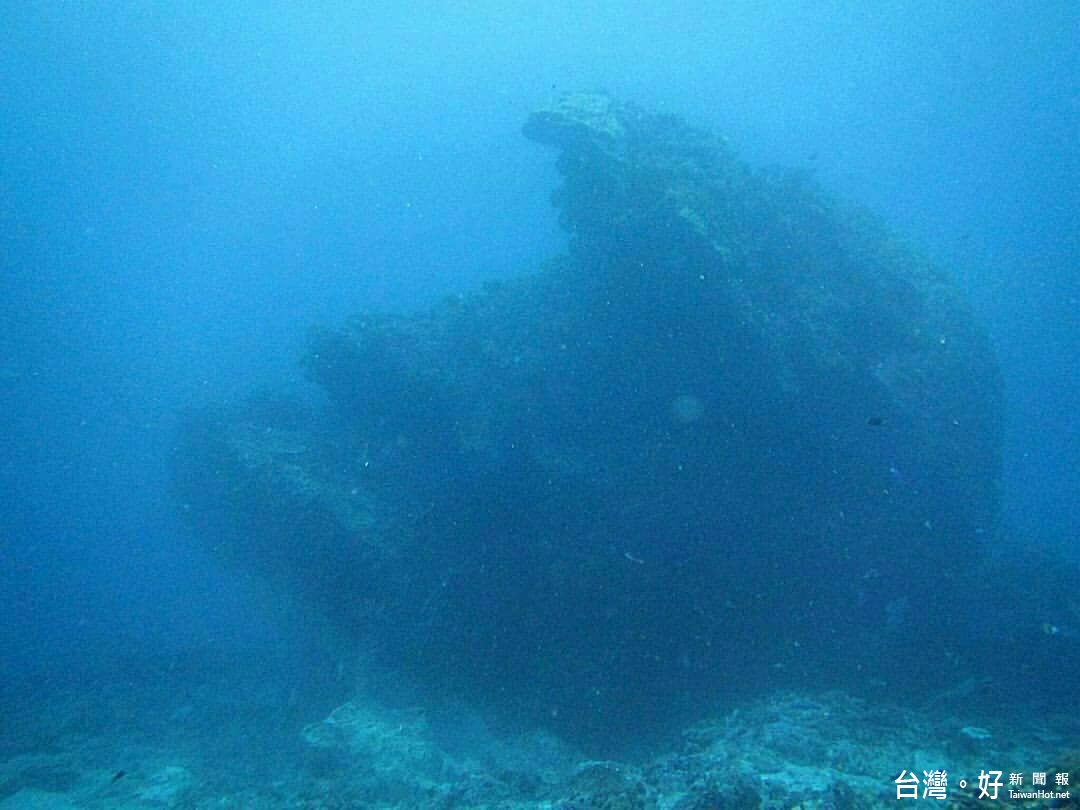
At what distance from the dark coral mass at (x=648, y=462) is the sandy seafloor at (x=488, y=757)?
4.05 ft

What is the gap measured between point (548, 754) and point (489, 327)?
11.6 m

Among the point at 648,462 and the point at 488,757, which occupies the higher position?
the point at 648,462

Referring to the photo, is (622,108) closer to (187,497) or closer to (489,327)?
(489,327)

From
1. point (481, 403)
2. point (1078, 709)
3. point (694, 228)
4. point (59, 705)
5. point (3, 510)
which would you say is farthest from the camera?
point (3, 510)

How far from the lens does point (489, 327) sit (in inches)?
713

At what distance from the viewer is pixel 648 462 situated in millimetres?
14367

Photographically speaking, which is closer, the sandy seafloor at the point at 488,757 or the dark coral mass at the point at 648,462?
the sandy seafloor at the point at 488,757

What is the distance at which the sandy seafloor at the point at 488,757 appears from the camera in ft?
27.2

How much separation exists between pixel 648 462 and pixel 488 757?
24.0 feet

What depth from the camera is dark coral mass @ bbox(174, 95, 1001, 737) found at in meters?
12.8

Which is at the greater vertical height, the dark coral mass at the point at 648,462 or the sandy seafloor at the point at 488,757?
the dark coral mass at the point at 648,462

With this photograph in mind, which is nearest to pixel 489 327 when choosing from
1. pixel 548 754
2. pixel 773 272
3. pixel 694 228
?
pixel 694 228

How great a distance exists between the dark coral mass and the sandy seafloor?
1233 mm

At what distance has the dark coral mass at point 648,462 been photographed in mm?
12805
